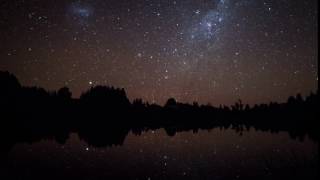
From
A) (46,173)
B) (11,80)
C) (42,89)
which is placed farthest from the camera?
(42,89)

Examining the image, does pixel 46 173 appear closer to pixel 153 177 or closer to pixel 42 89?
pixel 153 177

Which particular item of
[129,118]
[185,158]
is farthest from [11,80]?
[185,158]

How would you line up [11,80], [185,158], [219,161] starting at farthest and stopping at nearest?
[11,80], [185,158], [219,161]

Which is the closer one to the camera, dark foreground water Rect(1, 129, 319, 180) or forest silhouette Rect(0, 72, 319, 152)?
dark foreground water Rect(1, 129, 319, 180)

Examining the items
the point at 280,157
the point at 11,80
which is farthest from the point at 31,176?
the point at 11,80

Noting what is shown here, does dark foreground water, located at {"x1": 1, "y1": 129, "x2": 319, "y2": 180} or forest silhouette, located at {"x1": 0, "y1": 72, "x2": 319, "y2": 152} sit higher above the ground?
forest silhouette, located at {"x1": 0, "y1": 72, "x2": 319, "y2": 152}

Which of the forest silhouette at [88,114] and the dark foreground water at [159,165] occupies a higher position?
the forest silhouette at [88,114]

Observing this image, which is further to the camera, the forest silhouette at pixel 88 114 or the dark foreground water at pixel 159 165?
the forest silhouette at pixel 88 114

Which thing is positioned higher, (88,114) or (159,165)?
(88,114)

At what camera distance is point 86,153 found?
37594 mm

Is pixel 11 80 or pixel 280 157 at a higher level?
pixel 11 80

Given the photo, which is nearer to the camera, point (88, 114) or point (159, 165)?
point (159, 165)

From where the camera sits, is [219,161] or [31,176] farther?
[219,161]

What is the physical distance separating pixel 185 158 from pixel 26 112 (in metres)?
77.0
